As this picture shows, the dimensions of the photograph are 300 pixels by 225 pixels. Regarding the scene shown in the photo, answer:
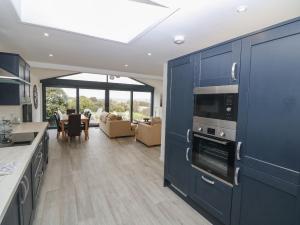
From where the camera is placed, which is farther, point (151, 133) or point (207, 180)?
point (151, 133)

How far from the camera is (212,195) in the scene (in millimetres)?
2033

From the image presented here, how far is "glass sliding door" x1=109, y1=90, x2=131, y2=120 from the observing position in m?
9.05

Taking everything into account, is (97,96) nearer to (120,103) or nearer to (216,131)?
(120,103)

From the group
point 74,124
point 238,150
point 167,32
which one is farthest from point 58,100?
point 238,150

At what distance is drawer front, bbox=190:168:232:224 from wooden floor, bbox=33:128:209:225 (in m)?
0.23

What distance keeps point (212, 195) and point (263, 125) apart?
1.05 meters

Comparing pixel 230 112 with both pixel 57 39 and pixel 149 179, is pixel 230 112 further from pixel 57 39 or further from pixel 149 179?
pixel 57 39

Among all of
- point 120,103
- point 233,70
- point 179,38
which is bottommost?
point 120,103

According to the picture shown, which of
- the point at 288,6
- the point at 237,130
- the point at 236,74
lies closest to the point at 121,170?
the point at 237,130

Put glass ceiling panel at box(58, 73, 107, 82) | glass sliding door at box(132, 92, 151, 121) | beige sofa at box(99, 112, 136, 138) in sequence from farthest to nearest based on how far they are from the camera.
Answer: glass sliding door at box(132, 92, 151, 121) < glass ceiling panel at box(58, 73, 107, 82) < beige sofa at box(99, 112, 136, 138)

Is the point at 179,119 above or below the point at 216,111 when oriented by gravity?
below

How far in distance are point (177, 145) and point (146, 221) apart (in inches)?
43.1

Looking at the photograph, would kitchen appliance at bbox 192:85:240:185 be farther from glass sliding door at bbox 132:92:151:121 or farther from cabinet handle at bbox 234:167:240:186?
glass sliding door at bbox 132:92:151:121

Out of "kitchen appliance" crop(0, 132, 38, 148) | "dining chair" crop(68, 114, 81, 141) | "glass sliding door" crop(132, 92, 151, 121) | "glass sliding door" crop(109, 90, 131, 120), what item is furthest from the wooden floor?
"glass sliding door" crop(132, 92, 151, 121)
